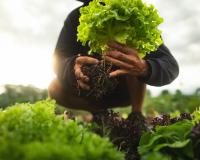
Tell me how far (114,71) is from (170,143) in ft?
3.97

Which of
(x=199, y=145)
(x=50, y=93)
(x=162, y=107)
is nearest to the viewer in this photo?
(x=199, y=145)

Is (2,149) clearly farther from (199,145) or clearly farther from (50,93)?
(50,93)

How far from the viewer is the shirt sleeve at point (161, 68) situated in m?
4.82

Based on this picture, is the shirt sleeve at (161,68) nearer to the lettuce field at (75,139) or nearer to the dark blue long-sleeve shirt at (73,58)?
the dark blue long-sleeve shirt at (73,58)

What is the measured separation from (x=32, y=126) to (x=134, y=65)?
1.56 m

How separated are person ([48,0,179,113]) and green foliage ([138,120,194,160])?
93 centimetres

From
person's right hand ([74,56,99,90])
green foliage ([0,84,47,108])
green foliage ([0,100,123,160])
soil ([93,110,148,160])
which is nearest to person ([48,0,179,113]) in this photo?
person's right hand ([74,56,99,90])

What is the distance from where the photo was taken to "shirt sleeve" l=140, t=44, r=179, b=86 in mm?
4816

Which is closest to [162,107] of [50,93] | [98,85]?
[50,93]

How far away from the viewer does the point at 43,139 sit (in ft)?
9.75

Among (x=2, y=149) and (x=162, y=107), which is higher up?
(x=162, y=107)

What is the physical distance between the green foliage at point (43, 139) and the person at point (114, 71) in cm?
112

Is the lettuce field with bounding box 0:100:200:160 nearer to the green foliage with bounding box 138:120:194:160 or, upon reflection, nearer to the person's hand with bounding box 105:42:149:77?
the green foliage with bounding box 138:120:194:160

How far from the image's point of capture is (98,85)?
4.52 m
